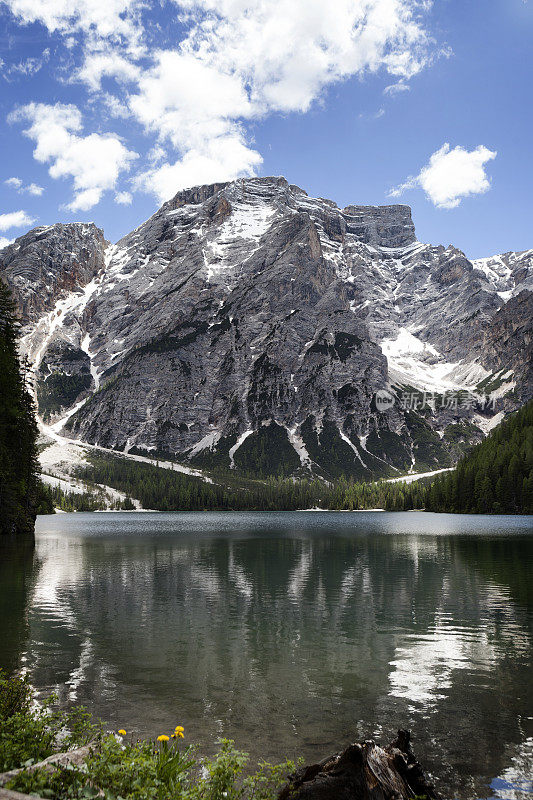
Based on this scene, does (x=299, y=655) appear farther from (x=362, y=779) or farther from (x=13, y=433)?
(x=13, y=433)

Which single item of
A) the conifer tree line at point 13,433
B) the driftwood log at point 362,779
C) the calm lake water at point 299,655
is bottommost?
the calm lake water at point 299,655

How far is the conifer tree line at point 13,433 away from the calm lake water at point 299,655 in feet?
73.2

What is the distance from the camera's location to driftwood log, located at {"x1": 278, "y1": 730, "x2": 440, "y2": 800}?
33.4 feet

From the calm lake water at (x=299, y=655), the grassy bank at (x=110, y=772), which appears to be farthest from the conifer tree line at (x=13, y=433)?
the grassy bank at (x=110, y=772)

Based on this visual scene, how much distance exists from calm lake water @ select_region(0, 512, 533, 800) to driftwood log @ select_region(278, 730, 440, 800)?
319 centimetres

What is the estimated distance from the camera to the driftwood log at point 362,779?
10.2 m

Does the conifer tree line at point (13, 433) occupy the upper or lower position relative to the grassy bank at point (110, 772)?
upper

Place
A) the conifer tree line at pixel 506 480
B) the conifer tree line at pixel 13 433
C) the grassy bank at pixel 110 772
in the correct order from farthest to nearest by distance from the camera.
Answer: the conifer tree line at pixel 506 480
the conifer tree line at pixel 13 433
the grassy bank at pixel 110 772

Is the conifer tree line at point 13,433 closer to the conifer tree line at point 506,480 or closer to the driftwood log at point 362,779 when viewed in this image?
the driftwood log at point 362,779

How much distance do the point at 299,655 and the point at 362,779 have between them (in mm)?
15763

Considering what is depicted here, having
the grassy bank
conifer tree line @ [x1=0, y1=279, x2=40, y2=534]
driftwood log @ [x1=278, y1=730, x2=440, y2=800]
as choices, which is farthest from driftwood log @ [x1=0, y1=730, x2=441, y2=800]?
conifer tree line @ [x1=0, y1=279, x2=40, y2=534]

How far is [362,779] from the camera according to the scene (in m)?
10.3

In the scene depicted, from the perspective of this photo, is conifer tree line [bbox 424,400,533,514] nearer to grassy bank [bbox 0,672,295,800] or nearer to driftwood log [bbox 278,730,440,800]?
driftwood log [bbox 278,730,440,800]

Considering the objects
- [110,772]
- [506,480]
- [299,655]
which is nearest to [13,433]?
[299,655]
